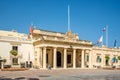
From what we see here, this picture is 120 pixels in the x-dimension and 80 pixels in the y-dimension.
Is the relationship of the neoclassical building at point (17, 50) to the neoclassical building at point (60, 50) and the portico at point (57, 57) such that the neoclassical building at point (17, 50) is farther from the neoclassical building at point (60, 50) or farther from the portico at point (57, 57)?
the portico at point (57, 57)

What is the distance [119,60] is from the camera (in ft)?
216

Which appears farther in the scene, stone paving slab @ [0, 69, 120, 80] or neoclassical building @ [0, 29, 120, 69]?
neoclassical building @ [0, 29, 120, 69]

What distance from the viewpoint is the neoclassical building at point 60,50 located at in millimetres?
42125

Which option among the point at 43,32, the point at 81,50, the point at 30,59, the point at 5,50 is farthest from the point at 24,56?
→ the point at 81,50

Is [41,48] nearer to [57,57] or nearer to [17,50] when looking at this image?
[17,50]

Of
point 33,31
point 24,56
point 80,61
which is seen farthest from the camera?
point 80,61

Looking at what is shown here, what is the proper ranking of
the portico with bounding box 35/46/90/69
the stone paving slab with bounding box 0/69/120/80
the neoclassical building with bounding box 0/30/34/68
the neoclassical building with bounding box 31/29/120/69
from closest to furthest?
the stone paving slab with bounding box 0/69/120/80 < the neoclassical building with bounding box 0/30/34/68 < the portico with bounding box 35/46/90/69 < the neoclassical building with bounding box 31/29/120/69

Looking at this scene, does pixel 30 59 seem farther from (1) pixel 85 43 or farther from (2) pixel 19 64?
(1) pixel 85 43

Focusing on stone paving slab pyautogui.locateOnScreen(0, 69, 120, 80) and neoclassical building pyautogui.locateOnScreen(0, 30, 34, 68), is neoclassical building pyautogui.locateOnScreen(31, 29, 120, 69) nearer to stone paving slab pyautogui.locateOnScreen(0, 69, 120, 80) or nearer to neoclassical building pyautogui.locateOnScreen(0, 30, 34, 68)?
neoclassical building pyautogui.locateOnScreen(0, 30, 34, 68)

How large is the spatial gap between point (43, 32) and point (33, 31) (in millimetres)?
2737

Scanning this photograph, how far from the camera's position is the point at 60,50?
159ft

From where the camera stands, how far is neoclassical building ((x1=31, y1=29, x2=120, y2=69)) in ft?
138

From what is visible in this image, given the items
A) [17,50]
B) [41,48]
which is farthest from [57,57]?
[17,50]

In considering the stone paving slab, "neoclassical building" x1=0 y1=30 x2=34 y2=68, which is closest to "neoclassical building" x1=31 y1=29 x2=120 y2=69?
"neoclassical building" x1=0 y1=30 x2=34 y2=68
